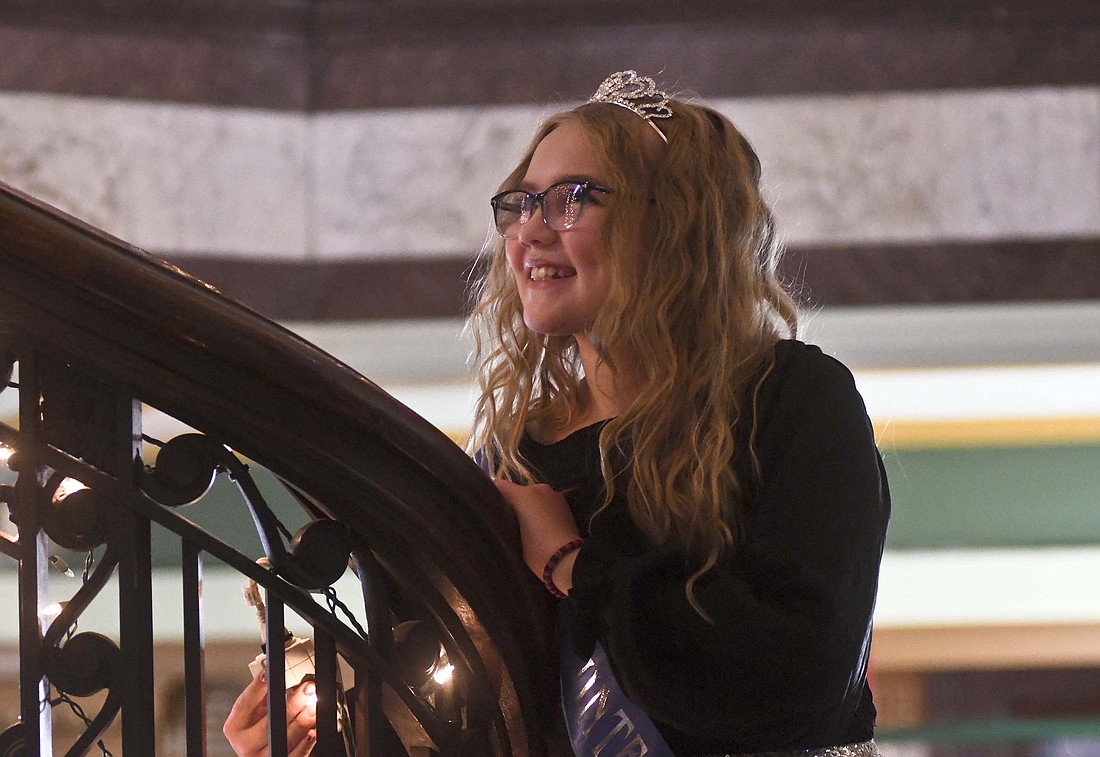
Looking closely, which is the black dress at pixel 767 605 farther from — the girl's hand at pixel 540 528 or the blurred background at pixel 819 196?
the blurred background at pixel 819 196

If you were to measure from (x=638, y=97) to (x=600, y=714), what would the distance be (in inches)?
28.3

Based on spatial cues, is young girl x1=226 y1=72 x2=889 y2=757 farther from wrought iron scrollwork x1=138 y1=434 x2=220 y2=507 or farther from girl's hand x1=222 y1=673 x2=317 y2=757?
wrought iron scrollwork x1=138 y1=434 x2=220 y2=507

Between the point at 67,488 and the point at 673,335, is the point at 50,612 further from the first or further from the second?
the point at 673,335

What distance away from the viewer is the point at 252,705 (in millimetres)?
1101

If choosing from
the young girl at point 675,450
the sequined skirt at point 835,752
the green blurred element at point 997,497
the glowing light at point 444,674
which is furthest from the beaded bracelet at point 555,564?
the green blurred element at point 997,497

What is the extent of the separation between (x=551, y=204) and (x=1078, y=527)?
3.12m

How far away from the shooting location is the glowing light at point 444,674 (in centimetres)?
100

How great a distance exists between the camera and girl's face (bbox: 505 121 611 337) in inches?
52.5

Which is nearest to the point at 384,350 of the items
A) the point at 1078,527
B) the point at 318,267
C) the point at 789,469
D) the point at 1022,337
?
the point at 318,267

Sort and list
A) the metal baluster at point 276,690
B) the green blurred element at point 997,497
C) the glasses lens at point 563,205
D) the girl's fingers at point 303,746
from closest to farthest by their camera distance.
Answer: the metal baluster at point 276,690, the girl's fingers at point 303,746, the glasses lens at point 563,205, the green blurred element at point 997,497

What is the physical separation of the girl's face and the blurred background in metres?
2.34

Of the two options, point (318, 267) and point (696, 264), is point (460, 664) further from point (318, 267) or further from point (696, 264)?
point (318, 267)

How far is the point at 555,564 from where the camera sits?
104 cm

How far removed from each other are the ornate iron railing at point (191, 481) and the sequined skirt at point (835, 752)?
0.29 metres
